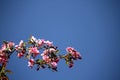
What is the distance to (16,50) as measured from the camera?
205 inches

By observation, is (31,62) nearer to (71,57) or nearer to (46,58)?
(46,58)

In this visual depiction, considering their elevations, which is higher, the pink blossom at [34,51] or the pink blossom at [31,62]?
the pink blossom at [34,51]

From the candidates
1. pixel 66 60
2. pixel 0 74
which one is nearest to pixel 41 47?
pixel 66 60

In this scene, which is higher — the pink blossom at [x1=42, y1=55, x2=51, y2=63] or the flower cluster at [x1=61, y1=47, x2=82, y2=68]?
the flower cluster at [x1=61, y1=47, x2=82, y2=68]

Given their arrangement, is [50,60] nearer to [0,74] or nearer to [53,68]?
[53,68]

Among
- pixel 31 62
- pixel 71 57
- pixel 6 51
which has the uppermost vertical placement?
pixel 6 51

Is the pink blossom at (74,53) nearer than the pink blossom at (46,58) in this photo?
No

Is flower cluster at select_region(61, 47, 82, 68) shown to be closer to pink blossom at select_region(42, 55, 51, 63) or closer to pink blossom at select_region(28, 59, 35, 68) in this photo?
pink blossom at select_region(42, 55, 51, 63)

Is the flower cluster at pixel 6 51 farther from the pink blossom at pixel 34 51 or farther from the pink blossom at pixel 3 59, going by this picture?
the pink blossom at pixel 34 51

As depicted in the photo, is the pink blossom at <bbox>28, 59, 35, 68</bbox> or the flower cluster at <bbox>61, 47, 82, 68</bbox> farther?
the flower cluster at <bbox>61, 47, 82, 68</bbox>

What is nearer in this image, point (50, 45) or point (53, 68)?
point (53, 68)

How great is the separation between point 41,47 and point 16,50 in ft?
1.60

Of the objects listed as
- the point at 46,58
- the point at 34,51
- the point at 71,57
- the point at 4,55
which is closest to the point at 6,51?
the point at 4,55

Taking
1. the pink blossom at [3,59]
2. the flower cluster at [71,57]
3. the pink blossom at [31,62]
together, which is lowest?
the pink blossom at [31,62]
